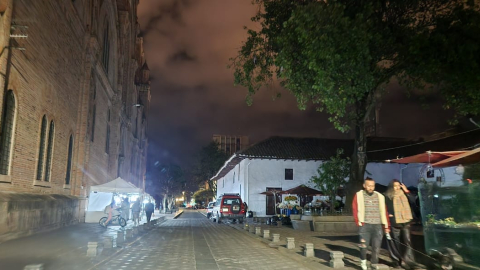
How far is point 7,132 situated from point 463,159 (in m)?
13.7

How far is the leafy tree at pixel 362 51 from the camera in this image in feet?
39.1

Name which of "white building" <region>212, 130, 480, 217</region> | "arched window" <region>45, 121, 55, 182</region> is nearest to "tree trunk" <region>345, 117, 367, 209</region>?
"arched window" <region>45, 121, 55, 182</region>

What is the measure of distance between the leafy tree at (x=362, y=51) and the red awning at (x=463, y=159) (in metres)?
3.70

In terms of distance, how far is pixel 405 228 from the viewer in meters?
8.45

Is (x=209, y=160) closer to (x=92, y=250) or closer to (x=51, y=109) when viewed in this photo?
(x=51, y=109)

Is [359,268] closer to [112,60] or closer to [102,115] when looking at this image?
[102,115]

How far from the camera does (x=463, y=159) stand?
904 cm

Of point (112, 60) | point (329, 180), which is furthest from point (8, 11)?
point (112, 60)

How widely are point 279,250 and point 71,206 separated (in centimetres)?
Answer: 1318

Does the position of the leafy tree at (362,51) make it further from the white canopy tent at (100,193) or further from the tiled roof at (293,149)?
the tiled roof at (293,149)

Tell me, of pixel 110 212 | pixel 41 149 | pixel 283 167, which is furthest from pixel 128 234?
pixel 283 167

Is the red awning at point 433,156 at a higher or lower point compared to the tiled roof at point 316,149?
lower


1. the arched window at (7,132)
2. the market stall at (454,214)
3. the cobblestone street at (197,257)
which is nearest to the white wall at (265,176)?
the cobblestone street at (197,257)

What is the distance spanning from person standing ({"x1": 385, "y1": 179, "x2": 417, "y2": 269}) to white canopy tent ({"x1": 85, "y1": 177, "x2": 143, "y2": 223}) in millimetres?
17592
